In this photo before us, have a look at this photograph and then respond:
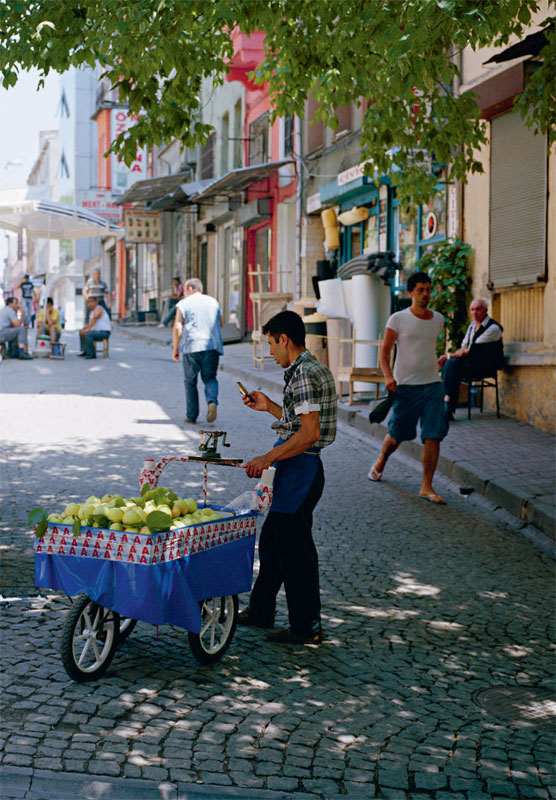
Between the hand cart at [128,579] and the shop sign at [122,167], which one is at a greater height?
the shop sign at [122,167]

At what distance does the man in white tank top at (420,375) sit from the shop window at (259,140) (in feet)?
63.7

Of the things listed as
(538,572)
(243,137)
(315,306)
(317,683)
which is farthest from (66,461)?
(243,137)

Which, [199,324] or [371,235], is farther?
[371,235]

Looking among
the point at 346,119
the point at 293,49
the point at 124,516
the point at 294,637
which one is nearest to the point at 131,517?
the point at 124,516

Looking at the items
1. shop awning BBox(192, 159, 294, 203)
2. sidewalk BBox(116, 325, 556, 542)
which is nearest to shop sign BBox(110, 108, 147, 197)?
shop awning BBox(192, 159, 294, 203)

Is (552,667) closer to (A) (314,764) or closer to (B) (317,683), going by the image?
(B) (317,683)

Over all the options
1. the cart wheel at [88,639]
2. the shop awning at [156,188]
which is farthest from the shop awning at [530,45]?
the shop awning at [156,188]

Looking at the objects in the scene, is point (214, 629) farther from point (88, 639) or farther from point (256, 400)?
point (256, 400)

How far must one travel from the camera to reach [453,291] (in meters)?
14.5

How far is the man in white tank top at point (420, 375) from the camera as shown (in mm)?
8922

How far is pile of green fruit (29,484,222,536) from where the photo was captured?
4448 mm

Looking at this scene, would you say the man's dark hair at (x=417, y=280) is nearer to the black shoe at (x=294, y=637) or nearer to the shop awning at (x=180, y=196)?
the black shoe at (x=294, y=637)

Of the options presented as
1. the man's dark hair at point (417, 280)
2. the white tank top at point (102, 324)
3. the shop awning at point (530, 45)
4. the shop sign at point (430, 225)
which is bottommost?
the white tank top at point (102, 324)

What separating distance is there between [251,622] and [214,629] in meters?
0.59
